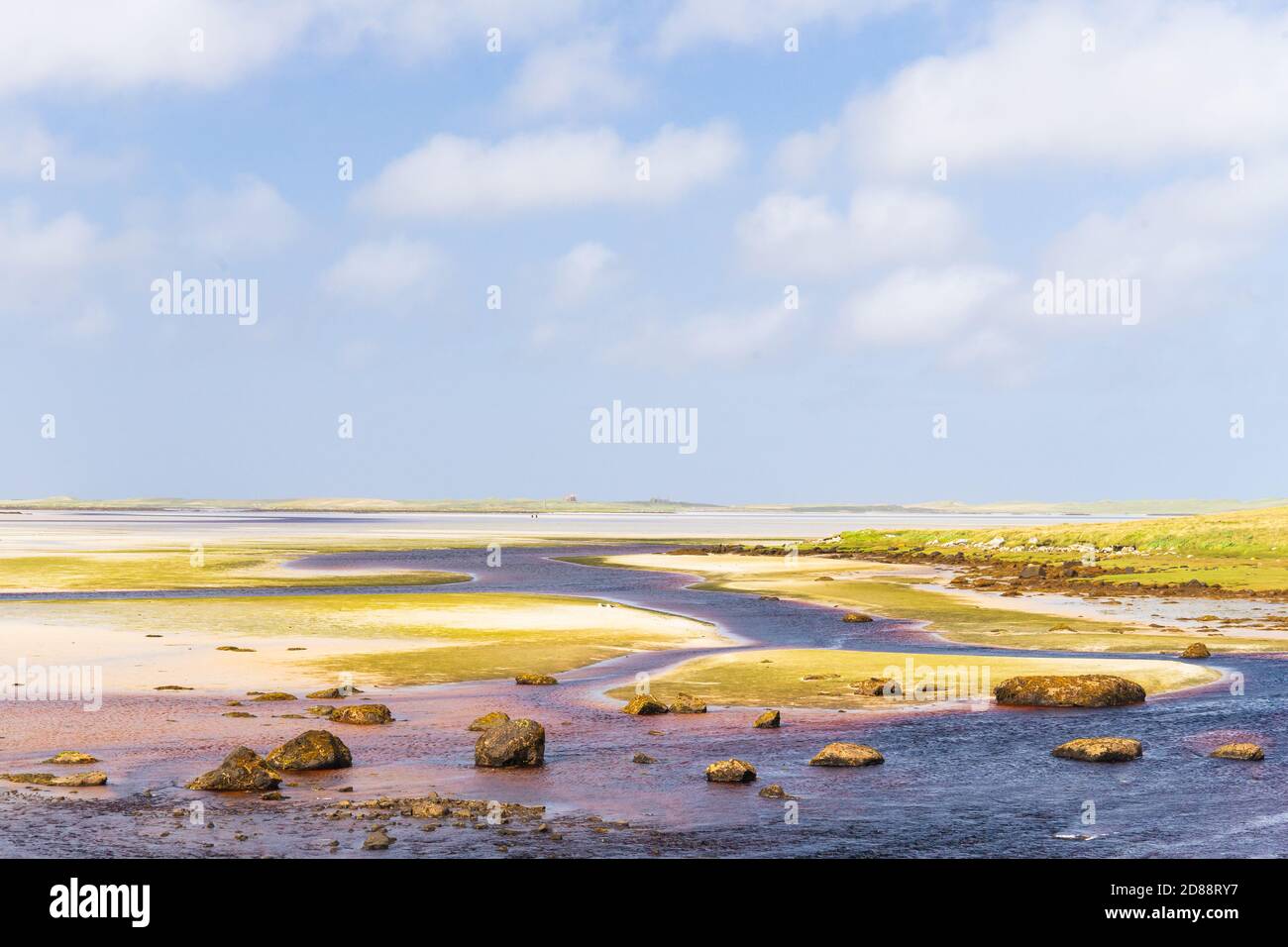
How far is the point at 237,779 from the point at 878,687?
16969 millimetres

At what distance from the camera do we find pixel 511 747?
21.5 metres

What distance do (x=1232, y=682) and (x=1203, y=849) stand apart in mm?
17947

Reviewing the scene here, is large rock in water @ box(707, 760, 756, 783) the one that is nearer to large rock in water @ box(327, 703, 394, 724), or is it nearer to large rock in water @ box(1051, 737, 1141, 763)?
large rock in water @ box(1051, 737, 1141, 763)

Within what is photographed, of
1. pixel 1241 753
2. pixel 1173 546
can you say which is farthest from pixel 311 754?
pixel 1173 546

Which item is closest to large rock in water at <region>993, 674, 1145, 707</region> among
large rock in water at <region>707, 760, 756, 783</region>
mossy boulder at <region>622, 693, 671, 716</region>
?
mossy boulder at <region>622, 693, 671, 716</region>

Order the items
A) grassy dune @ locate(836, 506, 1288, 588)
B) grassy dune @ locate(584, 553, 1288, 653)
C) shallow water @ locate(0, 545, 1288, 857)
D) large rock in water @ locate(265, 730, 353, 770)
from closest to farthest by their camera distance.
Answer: shallow water @ locate(0, 545, 1288, 857) → large rock in water @ locate(265, 730, 353, 770) → grassy dune @ locate(584, 553, 1288, 653) → grassy dune @ locate(836, 506, 1288, 588)

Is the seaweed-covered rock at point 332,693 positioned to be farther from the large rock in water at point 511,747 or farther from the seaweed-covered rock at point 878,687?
A: the seaweed-covered rock at point 878,687

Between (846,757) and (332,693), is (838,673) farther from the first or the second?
(332,693)

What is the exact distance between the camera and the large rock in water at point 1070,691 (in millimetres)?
28469

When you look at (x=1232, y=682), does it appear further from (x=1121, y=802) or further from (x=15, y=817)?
(x=15, y=817)

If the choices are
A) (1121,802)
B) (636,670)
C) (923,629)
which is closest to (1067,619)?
(923,629)

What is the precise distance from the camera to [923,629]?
153 feet

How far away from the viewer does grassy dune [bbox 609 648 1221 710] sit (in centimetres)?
2981

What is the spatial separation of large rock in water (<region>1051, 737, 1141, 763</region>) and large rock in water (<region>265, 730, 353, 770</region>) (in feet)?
45.0
